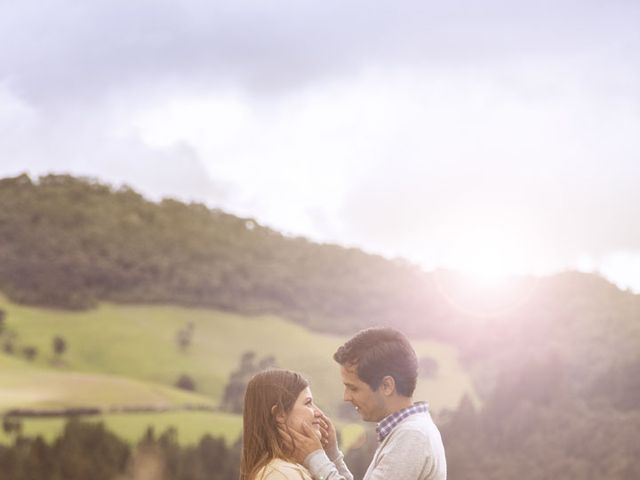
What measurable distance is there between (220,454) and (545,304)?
125 ft

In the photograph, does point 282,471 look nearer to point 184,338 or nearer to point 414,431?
point 414,431

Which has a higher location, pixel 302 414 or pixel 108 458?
pixel 302 414

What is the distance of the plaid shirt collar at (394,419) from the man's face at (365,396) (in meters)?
0.04

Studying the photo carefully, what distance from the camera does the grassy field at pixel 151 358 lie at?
69.0 m

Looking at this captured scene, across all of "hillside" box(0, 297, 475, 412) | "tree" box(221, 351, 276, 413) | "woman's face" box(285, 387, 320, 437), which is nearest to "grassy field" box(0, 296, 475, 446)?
"hillside" box(0, 297, 475, 412)

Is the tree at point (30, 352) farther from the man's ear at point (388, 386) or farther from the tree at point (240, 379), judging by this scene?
the man's ear at point (388, 386)

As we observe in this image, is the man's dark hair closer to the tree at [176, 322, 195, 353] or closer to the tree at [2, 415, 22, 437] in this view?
the tree at [2, 415, 22, 437]

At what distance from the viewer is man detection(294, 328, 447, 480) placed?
511cm

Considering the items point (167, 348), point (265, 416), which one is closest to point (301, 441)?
point (265, 416)

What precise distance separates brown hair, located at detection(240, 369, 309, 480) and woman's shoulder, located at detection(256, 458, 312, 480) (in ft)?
0.16

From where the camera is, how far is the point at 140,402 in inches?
2670

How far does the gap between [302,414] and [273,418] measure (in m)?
0.15

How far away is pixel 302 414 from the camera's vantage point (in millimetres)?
5301

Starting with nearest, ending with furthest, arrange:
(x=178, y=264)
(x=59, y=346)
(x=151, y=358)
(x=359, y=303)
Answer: (x=59, y=346)
(x=151, y=358)
(x=359, y=303)
(x=178, y=264)
